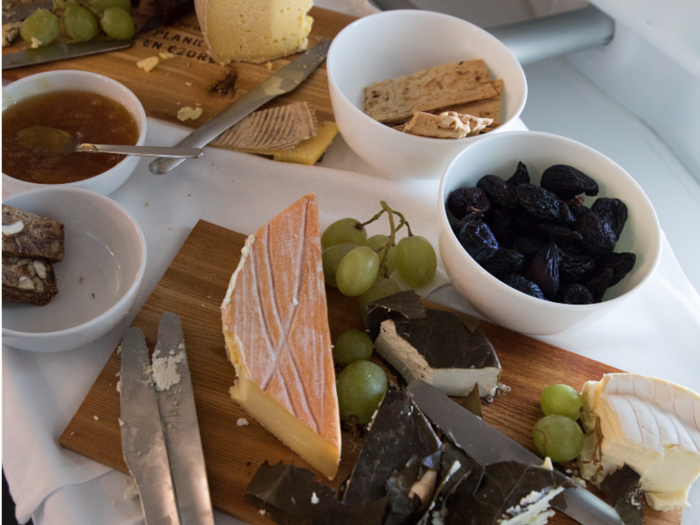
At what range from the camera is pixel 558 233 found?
906 millimetres

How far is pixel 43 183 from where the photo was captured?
1.01 metres

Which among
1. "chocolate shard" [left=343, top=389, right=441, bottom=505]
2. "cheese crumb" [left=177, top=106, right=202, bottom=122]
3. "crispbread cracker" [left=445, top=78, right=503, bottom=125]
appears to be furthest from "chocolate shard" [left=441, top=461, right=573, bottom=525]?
"cheese crumb" [left=177, top=106, right=202, bottom=122]

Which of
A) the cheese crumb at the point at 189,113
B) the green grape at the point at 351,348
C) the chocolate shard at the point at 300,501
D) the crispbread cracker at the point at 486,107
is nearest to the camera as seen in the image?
the chocolate shard at the point at 300,501

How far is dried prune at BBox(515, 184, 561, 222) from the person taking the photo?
91 cm

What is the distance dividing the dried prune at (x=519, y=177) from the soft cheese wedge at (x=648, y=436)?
40 centimetres

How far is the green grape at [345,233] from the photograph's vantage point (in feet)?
3.27

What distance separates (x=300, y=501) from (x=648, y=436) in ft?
1.69

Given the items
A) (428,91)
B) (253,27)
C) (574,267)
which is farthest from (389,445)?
(253,27)

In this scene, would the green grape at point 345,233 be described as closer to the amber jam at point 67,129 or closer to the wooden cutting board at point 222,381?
the wooden cutting board at point 222,381

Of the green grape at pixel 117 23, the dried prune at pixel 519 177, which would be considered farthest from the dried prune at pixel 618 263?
the green grape at pixel 117 23

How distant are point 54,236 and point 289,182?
0.49 meters

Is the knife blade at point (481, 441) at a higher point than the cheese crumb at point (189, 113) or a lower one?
lower

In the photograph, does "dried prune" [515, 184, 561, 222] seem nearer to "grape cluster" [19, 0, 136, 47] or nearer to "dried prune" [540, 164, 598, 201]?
"dried prune" [540, 164, 598, 201]

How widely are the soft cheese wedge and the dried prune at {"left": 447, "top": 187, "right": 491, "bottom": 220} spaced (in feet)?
1.18
